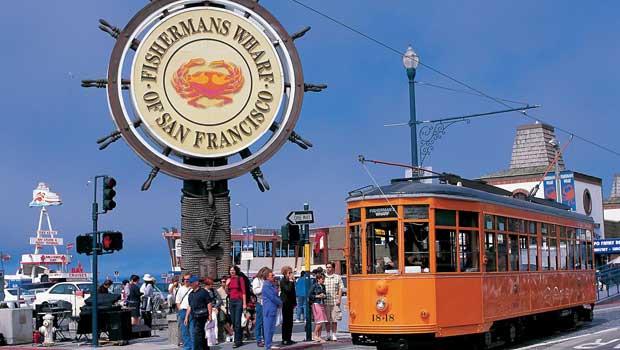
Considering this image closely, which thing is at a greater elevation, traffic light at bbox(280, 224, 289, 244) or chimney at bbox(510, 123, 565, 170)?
chimney at bbox(510, 123, 565, 170)

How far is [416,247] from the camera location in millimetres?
15711

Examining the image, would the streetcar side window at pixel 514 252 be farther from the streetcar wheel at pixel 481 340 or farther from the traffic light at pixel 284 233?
the traffic light at pixel 284 233

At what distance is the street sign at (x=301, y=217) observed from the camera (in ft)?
66.3

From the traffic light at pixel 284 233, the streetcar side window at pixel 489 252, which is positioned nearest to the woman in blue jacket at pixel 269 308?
the traffic light at pixel 284 233

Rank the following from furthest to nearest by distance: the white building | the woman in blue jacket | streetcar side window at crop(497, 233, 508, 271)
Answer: the white building, the woman in blue jacket, streetcar side window at crop(497, 233, 508, 271)

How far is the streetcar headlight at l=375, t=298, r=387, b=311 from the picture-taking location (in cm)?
1558

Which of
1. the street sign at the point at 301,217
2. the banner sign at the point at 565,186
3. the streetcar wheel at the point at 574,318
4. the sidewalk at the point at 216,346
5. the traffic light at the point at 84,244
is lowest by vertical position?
the sidewalk at the point at 216,346

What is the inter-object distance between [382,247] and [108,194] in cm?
704

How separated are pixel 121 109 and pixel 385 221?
8.24m

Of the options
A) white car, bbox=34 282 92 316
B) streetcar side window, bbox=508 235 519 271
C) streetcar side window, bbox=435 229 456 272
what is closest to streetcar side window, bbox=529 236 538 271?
streetcar side window, bbox=508 235 519 271

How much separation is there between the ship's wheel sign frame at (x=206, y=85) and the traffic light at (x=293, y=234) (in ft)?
8.39

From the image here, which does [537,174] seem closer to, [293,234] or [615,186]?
[615,186]

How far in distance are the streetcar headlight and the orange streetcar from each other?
0.02 meters

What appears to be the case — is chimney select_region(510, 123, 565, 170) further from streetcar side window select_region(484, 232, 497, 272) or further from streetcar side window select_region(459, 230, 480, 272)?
streetcar side window select_region(459, 230, 480, 272)
